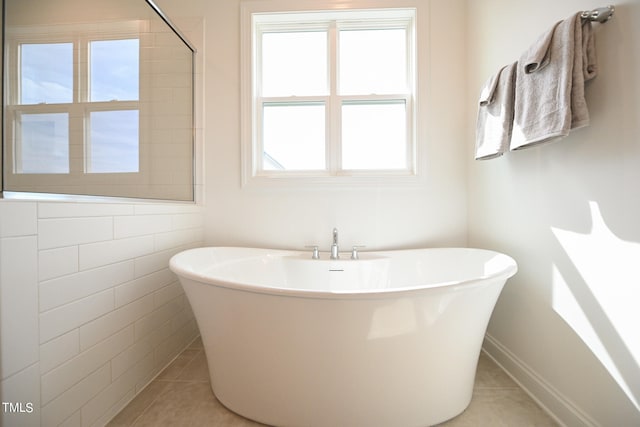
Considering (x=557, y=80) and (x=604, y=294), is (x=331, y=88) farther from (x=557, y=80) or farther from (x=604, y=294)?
(x=604, y=294)

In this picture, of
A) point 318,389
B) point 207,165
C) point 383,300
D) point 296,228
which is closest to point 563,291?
point 383,300

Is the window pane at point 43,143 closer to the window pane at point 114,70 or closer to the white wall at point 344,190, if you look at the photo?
the window pane at point 114,70

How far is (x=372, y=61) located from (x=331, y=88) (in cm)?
39

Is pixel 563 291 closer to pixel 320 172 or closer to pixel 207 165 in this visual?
pixel 320 172

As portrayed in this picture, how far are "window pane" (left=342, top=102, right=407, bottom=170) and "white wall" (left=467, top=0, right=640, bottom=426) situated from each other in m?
0.70

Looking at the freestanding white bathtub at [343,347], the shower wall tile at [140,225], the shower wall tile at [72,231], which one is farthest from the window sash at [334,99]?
the freestanding white bathtub at [343,347]

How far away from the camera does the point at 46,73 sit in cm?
116

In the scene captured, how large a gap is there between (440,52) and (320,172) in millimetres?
1181

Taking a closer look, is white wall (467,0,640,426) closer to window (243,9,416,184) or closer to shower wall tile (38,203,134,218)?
window (243,9,416,184)

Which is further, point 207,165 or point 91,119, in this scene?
point 207,165

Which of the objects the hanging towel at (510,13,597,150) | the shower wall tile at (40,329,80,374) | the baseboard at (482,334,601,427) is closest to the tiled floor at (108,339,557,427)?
the baseboard at (482,334,601,427)

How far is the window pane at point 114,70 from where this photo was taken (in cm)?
138

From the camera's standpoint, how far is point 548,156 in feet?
4.16

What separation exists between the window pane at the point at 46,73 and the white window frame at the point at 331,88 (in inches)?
38.5
